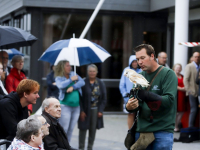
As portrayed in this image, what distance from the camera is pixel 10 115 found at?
13.9 feet

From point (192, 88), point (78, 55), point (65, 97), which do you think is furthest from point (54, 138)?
point (192, 88)

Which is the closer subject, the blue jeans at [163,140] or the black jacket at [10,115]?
the blue jeans at [163,140]

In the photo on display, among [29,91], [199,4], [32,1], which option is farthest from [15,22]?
[29,91]

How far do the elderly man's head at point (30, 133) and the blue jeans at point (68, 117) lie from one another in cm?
326

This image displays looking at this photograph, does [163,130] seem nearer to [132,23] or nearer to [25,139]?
[25,139]

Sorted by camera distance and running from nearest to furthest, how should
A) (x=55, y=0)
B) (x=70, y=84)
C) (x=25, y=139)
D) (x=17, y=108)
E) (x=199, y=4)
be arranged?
(x=25, y=139)
(x=17, y=108)
(x=70, y=84)
(x=199, y=4)
(x=55, y=0)

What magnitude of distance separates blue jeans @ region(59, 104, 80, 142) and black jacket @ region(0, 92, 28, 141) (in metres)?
2.15

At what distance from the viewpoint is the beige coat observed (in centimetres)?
848

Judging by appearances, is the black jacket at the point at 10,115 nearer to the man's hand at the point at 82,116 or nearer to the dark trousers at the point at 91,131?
the man's hand at the point at 82,116

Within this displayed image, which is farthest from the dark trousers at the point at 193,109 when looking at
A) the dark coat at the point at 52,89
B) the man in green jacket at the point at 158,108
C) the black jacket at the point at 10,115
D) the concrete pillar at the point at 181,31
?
the black jacket at the point at 10,115

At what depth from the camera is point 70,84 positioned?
6.74m

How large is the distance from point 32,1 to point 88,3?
67.6 inches

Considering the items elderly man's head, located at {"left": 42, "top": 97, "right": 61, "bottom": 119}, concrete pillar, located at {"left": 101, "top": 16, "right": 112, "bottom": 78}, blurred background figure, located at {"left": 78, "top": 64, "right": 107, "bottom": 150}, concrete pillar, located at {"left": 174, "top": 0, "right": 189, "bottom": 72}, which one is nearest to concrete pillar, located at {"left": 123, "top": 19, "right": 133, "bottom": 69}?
concrete pillar, located at {"left": 101, "top": 16, "right": 112, "bottom": 78}

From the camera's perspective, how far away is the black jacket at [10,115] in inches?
Result: 165
